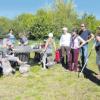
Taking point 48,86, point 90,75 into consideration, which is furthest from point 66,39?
point 48,86

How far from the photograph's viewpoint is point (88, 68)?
13797 millimetres

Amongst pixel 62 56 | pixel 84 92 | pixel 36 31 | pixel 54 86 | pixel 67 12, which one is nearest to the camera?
pixel 84 92

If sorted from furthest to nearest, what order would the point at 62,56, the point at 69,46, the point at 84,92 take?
the point at 62,56, the point at 69,46, the point at 84,92

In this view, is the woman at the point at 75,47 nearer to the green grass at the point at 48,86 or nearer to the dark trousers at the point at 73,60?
the dark trousers at the point at 73,60

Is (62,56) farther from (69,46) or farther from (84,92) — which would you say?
(84,92)

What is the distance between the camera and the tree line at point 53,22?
42.2 m

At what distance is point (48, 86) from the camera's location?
34.9 ft

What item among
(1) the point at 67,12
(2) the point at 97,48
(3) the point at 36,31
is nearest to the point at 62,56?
(2) the point at 97,48

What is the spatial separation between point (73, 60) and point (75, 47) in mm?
515

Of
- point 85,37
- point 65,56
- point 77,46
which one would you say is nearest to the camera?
point 77,46

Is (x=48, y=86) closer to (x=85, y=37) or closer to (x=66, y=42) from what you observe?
(x=85, y=37)

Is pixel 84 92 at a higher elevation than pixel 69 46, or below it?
below

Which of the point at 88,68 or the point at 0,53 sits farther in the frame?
the point at 88,68

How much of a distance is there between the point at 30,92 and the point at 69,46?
13.5 feet
